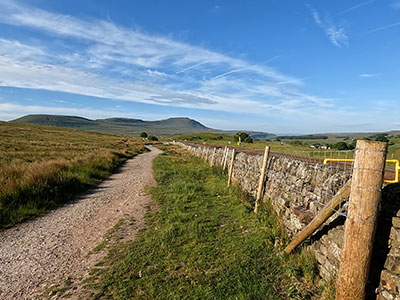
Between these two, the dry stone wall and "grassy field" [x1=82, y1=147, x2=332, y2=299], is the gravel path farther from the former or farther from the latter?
the dry stone wall

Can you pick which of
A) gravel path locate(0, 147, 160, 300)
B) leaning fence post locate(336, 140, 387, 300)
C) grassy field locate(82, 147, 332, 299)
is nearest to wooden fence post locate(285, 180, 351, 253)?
leaning fence post locate(336, 140, 387, 300)

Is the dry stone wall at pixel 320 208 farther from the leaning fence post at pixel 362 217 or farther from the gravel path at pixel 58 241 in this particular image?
the gravel path at pixel 58 241

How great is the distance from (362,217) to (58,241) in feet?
21.4

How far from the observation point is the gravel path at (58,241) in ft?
13.9

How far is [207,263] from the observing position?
4668 millimetres

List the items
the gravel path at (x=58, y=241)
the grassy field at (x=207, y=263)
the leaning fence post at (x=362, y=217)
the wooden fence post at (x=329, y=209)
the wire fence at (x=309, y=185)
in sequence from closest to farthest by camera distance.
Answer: the leaning fence post at (x=362, y=217), the wooden fence post at (x=329, y=209), the wire fence at (x=309, y=185), the grassy field at (x=207, y=263), the gravel path at (x=58, y=241)

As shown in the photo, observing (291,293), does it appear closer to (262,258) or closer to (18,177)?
(262,258)

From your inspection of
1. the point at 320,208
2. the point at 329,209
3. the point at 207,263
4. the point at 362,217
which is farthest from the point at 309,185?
the point at 207,263

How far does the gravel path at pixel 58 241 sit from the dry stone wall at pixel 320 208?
4.19 metres

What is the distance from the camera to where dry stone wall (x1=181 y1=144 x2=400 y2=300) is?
2.88 m

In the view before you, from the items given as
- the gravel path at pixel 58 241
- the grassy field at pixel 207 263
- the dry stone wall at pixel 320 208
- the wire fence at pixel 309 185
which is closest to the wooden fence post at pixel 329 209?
the wire fence at pixel 309 185

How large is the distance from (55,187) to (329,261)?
9775 mm

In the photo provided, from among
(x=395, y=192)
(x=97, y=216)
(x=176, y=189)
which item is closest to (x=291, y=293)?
(x=395, y=192)

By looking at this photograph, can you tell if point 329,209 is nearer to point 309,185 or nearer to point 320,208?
point 320,208
